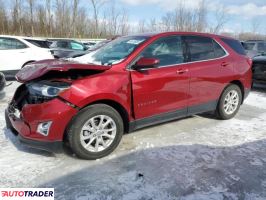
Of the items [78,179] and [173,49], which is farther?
[173,49]

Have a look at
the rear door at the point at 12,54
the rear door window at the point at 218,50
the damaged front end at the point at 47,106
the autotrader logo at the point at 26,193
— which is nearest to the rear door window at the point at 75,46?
the rear door at the point at 12,54

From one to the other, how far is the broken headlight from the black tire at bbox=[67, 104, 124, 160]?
15.1 inches

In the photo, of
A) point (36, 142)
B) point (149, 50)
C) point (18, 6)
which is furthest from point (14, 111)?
point (18, 6)

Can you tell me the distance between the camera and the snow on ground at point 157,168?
312 centimetres

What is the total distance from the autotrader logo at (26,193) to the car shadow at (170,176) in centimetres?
10

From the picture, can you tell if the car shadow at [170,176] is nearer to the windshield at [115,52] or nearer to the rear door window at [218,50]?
the windshield at [115,52]

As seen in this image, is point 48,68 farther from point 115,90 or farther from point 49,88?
point 115,90

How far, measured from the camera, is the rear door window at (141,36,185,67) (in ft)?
14.1

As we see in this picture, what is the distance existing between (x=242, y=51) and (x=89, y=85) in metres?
3.65

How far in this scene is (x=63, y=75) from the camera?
3689mm

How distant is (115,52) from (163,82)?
89 centimetres

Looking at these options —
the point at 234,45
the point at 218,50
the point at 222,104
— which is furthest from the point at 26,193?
the point at 234,45

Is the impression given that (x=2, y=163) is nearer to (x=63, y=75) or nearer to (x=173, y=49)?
(x=63, y=75)

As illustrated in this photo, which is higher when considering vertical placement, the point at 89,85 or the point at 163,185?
the point at 89,85
